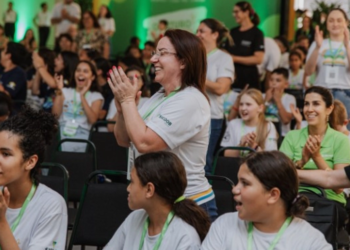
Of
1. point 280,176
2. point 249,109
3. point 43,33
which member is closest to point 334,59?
point 249,109

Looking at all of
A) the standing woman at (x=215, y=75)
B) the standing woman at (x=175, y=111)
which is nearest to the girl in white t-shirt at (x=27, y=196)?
the standing woman at (x=175, y=111)

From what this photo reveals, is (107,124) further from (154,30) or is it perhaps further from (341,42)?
(154,30)

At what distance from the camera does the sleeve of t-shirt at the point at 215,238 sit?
11.1 feet

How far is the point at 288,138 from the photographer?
575 centimetres

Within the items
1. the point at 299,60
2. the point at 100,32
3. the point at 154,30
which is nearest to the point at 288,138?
the point at 299,60

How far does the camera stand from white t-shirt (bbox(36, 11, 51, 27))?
17219 mm

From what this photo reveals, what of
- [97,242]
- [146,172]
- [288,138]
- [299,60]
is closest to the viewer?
[146,172]

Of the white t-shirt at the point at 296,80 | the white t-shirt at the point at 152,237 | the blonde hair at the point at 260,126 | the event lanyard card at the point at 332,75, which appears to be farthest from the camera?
the white t-shirt at the point at 296,80

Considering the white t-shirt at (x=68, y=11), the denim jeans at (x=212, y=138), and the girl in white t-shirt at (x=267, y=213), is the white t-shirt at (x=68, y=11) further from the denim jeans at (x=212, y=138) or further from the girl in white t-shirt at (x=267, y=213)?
the girl in white t-shirt at (x=267, y=213)

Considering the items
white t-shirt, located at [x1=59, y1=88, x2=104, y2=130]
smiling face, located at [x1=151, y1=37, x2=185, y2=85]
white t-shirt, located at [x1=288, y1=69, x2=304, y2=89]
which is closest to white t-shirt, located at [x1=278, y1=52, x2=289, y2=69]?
white t-shirt, located at [x1=288, y1=69, x2=304, y2=89]

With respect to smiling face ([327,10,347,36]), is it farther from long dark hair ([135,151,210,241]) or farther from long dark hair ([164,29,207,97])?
long dark hair ([135,151,210,241])

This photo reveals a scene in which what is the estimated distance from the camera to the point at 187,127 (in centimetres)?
373

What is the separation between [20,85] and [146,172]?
5472 mm

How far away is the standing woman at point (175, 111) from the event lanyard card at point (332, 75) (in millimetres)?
3799
